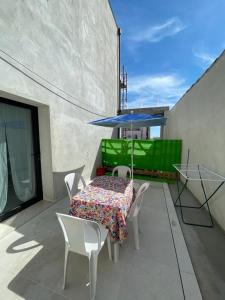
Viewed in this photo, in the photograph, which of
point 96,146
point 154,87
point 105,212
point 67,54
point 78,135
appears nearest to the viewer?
point 105,212

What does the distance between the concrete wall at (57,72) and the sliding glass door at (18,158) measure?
0.17 meters

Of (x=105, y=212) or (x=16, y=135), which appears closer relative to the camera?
(x=105, y=212)

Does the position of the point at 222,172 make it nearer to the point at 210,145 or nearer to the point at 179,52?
the point at 210,145

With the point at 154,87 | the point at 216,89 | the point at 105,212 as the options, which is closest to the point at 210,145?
the point at 216,89

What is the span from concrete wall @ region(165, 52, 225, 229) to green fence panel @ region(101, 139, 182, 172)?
2.76ft

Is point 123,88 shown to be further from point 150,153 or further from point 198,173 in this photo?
point 198,173

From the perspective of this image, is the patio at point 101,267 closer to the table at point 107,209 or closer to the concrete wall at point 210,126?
the table at point 107,209

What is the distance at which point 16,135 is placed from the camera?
2.78 m

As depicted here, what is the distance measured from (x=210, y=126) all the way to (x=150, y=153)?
7.67 feet

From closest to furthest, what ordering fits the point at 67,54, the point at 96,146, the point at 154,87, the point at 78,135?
1. the point at 67,54
2. the point at 78,135
3. the point at 96,146
4. the point at 154,87

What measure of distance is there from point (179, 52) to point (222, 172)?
424 cm

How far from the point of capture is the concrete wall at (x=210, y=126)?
98.8 inches

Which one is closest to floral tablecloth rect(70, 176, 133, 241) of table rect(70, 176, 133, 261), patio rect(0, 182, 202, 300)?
table rect(70, 176, 133, 261)

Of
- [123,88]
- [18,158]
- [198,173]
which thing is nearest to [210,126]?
[198,173]
